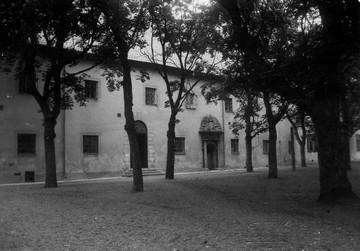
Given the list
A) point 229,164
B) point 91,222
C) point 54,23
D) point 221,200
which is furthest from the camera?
point 229,164

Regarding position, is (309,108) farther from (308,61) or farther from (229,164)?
(229,164)

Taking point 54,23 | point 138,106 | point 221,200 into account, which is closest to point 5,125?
point 138,106

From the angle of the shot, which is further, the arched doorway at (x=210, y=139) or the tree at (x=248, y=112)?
the arched doorway at (x=210, y=139)

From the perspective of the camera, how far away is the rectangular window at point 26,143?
77.6ft

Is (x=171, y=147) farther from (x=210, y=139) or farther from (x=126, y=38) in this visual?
(x=210, y=139)

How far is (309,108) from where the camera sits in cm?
1071

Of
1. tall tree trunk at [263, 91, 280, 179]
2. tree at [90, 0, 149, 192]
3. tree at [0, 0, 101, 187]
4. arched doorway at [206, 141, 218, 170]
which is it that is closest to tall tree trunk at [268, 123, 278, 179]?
tall tree trunk at [263, 91, 280, 179]

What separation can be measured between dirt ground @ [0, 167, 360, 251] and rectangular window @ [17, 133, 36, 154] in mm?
12436

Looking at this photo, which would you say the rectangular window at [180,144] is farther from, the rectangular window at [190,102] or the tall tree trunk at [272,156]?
the tall tree trunk at [272,156]

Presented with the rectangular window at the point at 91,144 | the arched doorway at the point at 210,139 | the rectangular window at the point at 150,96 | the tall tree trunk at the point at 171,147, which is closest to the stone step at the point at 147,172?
the rectangular window at the point at 91,144

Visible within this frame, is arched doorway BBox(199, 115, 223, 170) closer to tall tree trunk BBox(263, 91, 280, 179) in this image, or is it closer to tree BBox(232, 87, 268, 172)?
tree BBox(232, 87, 268, 172)

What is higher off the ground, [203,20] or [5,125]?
[203,20]

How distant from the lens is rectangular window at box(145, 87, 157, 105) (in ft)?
97.8

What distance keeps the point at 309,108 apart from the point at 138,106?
19.5 m
